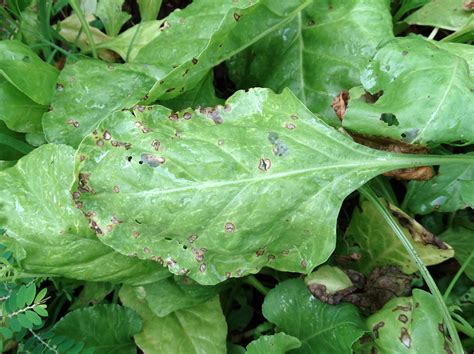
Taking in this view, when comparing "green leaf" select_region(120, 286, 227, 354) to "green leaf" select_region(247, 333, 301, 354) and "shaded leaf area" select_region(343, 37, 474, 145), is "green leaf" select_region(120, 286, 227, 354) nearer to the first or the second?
"green leaf" select_region(247, 333, 301, 354)

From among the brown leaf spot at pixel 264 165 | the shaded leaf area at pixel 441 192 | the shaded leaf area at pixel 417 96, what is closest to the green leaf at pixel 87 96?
the brown leaf spot at pixel 264 165

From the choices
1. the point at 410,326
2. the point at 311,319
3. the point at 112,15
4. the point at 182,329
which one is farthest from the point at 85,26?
the point at 410,326

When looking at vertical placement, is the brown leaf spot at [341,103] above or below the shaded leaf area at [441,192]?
above

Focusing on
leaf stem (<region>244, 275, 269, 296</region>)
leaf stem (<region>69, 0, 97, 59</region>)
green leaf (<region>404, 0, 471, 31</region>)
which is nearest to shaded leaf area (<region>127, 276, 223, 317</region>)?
leaf stem (<region>244, 275, 269, 296</region>)

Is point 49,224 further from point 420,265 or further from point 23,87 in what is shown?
point 420,265

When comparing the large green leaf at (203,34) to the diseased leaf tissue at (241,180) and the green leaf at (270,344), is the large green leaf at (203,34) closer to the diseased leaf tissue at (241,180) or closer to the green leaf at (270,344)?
the diseased leaf tissue at (241,180)

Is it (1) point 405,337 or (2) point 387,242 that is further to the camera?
(2) point 387,242

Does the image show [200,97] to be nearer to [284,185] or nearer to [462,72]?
[284,185]
